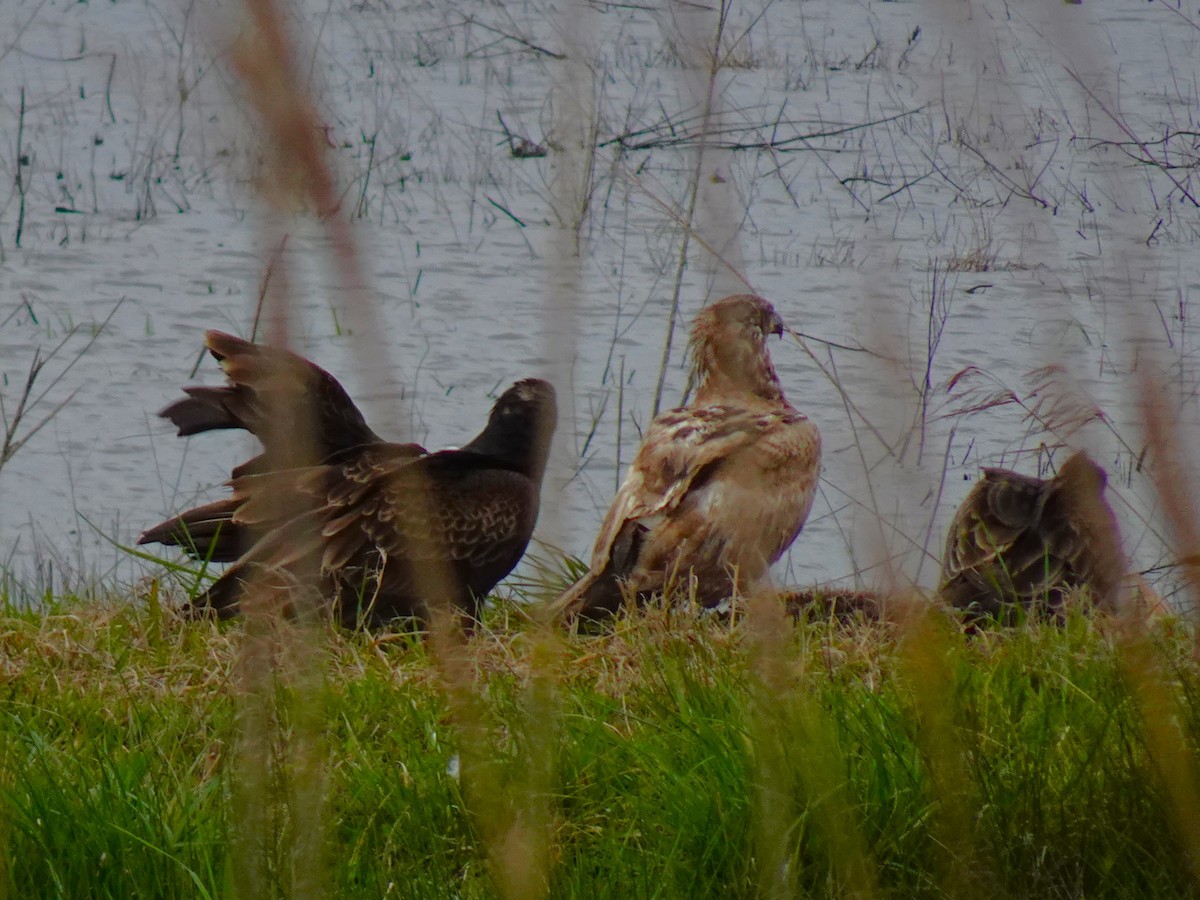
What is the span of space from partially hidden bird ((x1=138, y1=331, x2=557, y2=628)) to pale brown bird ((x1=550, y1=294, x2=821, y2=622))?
316 millimetres

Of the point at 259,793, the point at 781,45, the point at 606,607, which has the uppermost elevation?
the point at 781,45

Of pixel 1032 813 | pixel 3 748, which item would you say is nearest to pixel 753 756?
pixel 1032 813

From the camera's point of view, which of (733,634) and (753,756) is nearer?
(753,756)

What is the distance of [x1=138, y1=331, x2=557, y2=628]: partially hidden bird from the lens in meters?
4.13

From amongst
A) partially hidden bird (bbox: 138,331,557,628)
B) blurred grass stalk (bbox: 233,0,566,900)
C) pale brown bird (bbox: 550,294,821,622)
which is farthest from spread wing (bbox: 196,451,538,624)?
blurred grass stalk (bbox: 233,0,566,900)

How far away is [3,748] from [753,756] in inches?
47.8

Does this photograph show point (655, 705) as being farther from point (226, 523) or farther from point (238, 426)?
point (238, 426)

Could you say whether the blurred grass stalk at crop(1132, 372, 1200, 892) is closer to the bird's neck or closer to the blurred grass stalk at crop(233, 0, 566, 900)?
the blurred grass stalk at crop(233, 0, 566, 900)

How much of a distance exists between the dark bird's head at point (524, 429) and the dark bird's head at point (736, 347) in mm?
677

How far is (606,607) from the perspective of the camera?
14.1ft

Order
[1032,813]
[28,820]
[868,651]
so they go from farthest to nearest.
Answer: [868,651], [28,820], [1032,813]

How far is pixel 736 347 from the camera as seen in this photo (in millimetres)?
5242

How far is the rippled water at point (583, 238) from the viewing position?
5582mm

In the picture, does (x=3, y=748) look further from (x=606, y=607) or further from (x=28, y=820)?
(x=606, y=607)
